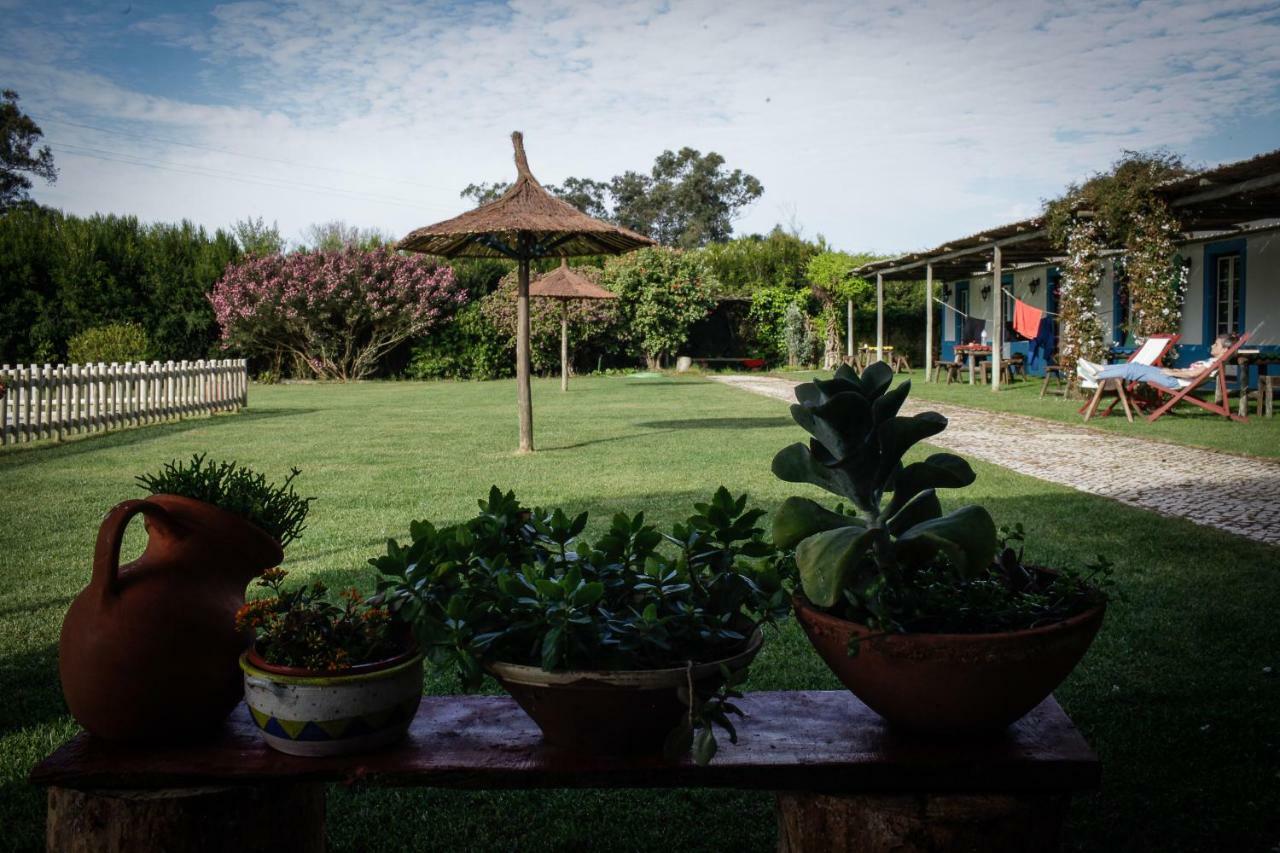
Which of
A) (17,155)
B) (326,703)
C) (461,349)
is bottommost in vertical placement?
(326,703)

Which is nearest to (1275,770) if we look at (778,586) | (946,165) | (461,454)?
(778,586)

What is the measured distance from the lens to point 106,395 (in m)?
12.0

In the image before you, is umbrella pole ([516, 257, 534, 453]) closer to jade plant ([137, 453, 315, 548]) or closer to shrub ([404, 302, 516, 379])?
jade plant ([137, 453, 315, 548])

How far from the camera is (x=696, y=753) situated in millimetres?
1352

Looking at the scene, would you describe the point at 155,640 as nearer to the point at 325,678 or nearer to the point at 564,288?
the point at 325,678

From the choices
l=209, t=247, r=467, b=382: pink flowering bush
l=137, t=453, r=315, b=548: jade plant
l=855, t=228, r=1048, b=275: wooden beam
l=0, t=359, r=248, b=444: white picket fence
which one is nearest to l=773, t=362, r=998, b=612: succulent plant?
l=137, t=453, r=315, b=548: jade plant

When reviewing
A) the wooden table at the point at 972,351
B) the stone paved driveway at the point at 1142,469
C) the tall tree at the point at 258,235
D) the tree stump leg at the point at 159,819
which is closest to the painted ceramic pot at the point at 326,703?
the tree stump leg at the point at 159,819

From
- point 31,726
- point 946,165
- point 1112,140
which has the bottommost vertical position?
point 31,726

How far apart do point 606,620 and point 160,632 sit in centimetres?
72

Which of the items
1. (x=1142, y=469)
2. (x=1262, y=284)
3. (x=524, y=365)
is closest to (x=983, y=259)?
(x=1262, y=284)

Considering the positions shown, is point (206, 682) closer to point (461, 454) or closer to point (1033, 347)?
point (461, 454)

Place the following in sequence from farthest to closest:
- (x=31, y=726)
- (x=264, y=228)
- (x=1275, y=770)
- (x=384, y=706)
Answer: (x=264, y=228)
(x=31, y=726)
(x=1275, y=770)
(x=384, y=706)

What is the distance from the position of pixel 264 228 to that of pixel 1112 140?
22.8 meters

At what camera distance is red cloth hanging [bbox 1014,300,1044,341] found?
53.3 ft
